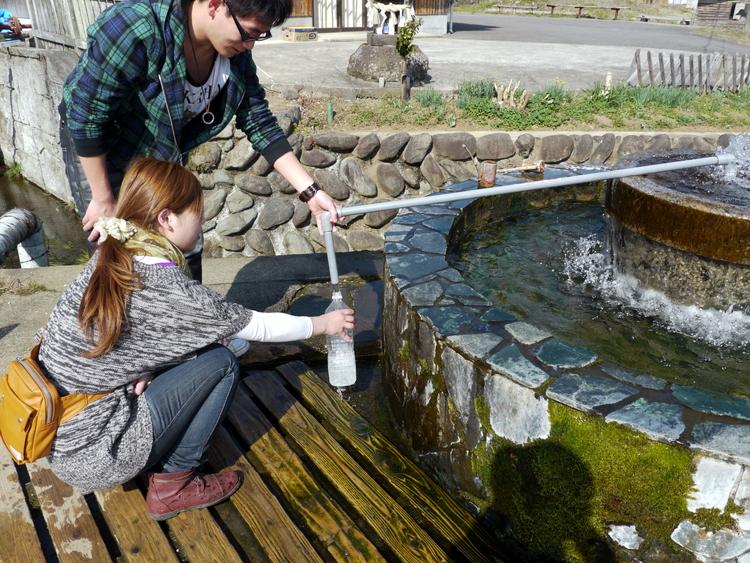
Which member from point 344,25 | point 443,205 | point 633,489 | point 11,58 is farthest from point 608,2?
point 633,489

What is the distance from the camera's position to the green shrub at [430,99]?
8.03 meters

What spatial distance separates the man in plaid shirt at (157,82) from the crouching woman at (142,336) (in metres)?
→ 0.36

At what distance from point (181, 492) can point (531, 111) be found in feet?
23.4

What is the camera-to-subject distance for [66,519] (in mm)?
2221

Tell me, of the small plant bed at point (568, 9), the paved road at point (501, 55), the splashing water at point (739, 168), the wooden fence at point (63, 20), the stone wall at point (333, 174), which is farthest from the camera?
the small plant bed at point (568, 9)

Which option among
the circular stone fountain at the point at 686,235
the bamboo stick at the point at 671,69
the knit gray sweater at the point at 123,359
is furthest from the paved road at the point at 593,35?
the knit gray sweater at the point at 123,359

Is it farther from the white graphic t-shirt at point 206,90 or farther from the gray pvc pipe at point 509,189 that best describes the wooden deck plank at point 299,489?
the white graphic t-shirt at point 206,90

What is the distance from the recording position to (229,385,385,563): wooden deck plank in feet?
7.14

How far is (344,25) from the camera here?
1809cm

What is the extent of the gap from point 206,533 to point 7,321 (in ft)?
8.17

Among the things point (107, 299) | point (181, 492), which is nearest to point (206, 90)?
point (107, 299)

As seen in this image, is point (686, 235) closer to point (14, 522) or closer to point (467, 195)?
point (467, 195)

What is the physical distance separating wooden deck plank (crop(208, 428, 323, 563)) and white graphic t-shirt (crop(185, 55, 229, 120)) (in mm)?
1545

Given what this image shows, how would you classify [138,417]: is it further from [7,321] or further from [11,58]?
[11,58]
